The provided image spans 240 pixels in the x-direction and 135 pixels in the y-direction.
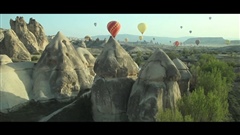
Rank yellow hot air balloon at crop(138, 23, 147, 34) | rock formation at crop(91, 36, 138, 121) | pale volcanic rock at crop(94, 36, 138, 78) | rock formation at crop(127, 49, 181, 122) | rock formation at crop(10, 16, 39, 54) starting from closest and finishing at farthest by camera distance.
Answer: rock formation at crop(127, 49, 181, 122), rock formation at crop(91, 36, 138, 121), pale volcanic rock at crop(94, 36, 138, 78), rock formation at crop(10, 16, 39, 54), yellow hot air balloon at crop(138, 23, 147, 34)

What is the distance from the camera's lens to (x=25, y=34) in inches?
1873

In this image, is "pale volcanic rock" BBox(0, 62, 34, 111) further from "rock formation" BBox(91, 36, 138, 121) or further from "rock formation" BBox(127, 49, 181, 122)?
"rock formation" BBox(127, 49, 181, 122)

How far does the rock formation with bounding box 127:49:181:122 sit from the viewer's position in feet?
37.1

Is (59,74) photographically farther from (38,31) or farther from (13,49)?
(38,31)

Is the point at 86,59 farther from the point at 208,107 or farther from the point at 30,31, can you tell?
the point at 30,31

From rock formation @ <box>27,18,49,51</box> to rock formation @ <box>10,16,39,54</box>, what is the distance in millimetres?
2505

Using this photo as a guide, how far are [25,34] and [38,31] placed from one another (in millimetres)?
5069

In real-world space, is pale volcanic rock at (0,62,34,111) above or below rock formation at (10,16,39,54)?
below

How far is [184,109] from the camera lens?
36.1ft

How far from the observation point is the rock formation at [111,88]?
495 inches

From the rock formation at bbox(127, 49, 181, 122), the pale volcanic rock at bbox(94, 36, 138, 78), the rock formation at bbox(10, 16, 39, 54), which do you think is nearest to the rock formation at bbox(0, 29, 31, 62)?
the rock formation at bbox(10, 16, 39, 54)
